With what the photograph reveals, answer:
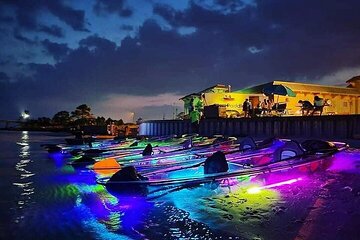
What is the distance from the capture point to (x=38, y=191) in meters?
8.04

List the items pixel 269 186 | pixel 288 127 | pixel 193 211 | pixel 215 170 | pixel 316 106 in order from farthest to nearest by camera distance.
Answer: pixel 316 106, pixel 288 127, pixel 215 170, pixel 269 186, pixel 193 211

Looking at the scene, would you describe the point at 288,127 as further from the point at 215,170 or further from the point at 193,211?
the point at 193,211

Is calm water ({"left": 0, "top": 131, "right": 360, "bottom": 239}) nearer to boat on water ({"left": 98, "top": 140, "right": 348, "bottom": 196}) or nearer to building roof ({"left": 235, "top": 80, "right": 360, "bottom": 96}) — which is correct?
boat on water ({"left": 98, "top": 140, "right": 348, "bottom": 196})

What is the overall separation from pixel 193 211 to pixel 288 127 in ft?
40.3

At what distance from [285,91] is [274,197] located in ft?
43.4

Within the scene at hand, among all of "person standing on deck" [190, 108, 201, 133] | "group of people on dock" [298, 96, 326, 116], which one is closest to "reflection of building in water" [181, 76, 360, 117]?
"person standing on deck" [190, 108, 201, 133]

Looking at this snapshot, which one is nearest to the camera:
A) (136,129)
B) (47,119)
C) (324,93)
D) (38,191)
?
(38,191)

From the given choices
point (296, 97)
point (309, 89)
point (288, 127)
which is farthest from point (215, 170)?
point (309, 89)

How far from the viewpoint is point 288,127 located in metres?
16.9

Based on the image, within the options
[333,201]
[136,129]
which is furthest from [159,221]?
[136,129]

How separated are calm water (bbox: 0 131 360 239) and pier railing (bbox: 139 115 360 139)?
619cm

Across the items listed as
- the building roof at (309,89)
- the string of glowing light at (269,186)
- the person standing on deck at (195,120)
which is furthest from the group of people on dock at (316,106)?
the string of glowing light at (269,186)

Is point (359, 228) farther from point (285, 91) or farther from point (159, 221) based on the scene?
point (285, 91)

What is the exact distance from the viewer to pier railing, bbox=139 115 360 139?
47.3 feet
